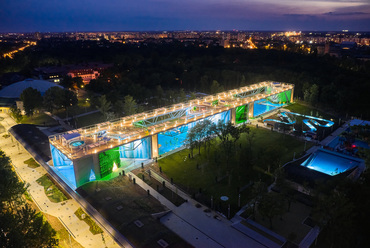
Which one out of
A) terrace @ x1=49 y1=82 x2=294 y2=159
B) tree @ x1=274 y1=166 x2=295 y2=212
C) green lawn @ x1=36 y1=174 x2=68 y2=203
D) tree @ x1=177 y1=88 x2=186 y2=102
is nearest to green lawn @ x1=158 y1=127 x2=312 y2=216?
tree @ x1=274 y1=166 x2=295 y2=212

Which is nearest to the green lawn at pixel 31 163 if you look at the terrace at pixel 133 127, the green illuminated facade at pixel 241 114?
the terrace at pixel 133 127

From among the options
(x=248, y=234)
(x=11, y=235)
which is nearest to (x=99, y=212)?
(x=11, y=235)

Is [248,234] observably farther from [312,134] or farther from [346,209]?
[312,134]

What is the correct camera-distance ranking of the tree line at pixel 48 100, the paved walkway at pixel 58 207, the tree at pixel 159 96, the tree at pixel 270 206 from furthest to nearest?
the tree at pixel 159 96 < the tree line at pixel 48 100 < the paved walkway at pixel 58 207 < the tree at pixel 270 206

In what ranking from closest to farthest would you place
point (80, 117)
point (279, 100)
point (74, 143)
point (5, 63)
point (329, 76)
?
point (74, 143) → point (80, 117) → point (279, 100) → point (329, 76) → point (5, 63)

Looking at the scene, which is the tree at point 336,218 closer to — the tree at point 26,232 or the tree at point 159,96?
the tree at point 26,232
